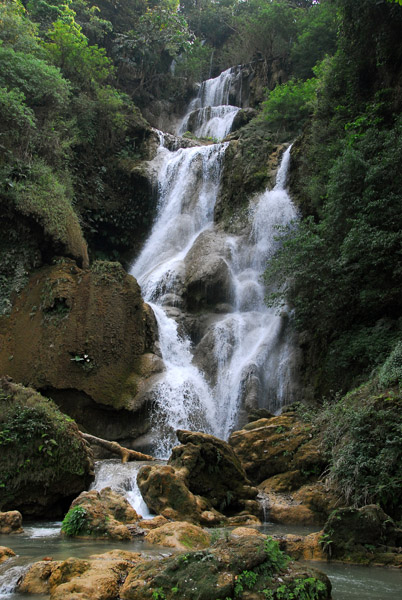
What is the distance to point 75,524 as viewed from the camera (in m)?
6.78

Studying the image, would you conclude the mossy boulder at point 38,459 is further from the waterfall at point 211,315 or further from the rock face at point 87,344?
the waterfall at point 211,315

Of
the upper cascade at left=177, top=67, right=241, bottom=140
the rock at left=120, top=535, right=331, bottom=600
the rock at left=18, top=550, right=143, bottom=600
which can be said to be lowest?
the rock at left=18, top=550, right=143, bottom=600

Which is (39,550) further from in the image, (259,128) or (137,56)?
(137,56)

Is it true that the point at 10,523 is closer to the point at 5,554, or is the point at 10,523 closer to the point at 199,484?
the point at 5,554

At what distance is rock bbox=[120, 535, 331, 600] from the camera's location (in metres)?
3.79

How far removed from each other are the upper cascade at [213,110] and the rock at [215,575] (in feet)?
90.9

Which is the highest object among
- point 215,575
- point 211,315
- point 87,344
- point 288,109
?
point 288,109

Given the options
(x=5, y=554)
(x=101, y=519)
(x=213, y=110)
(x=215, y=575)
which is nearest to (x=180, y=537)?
(x=101, y=519)

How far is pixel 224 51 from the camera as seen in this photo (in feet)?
124

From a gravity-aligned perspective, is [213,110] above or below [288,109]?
above

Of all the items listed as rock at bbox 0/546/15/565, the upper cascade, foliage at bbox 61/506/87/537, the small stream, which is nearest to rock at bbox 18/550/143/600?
the small stream

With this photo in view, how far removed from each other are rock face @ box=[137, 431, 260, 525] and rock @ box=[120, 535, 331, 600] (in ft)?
11.6

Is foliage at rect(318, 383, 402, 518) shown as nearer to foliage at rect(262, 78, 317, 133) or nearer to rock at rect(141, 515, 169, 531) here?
rock at rect(141, 515, 169, 531)

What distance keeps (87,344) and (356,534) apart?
10141 mm
